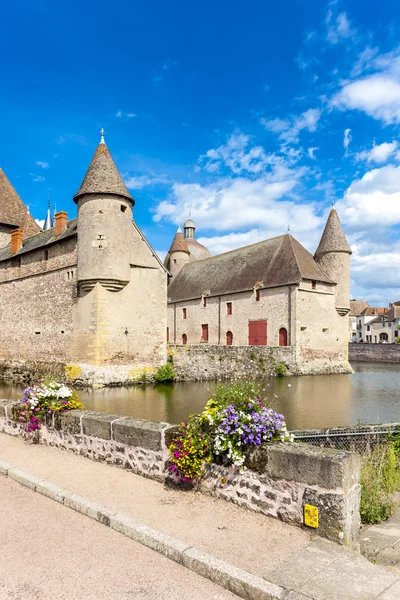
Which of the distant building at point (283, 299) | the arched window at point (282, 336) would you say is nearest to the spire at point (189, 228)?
the distant building at point (283, 299)

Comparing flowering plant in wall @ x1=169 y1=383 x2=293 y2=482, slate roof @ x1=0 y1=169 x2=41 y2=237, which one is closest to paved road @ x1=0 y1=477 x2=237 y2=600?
flowering plant in wall @ x1=169 y1=383 x2=293 y2=482

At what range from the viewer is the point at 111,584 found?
2.84 m

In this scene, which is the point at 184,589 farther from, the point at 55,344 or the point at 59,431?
the point at 55,344

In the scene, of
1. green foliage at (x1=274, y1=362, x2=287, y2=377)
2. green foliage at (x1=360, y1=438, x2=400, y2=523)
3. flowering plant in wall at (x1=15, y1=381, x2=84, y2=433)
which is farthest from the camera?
green foliage at (x1=274, y1=362, x2=287, y2=377)

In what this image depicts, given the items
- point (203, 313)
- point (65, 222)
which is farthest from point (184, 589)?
point (203, 313)

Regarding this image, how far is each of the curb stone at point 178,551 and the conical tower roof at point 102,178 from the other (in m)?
15.8

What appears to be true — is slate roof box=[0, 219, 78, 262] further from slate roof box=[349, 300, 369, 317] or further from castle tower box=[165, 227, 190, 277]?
slate roof box=[349, 300, 369, 317]

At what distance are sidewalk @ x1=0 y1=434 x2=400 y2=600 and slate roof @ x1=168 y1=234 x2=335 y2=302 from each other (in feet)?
75.9

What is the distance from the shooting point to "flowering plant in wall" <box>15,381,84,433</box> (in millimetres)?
6348

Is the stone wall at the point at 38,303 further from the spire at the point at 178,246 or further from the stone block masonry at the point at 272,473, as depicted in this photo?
the spire at the point at 178,246

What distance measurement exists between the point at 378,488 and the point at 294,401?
36.3 ft

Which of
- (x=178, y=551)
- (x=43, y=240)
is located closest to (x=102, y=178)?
(x=43, y=240)

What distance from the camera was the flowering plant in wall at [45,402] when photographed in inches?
250

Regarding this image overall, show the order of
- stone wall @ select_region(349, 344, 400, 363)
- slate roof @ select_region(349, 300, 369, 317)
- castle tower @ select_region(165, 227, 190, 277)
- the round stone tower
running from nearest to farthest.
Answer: the round stone tower
stone wall @ select_region(349, 344, 400, 363)
castle tower @ select_region(165, 227, 190, 277)
slate roof @ select_region(349, 300, 369, 317)
